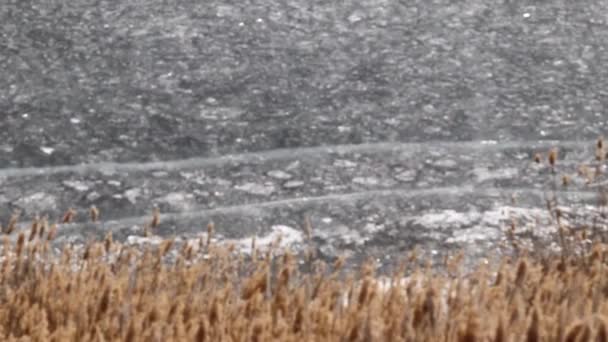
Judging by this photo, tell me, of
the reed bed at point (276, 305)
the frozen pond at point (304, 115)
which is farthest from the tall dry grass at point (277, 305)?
the frozen pond at point (304, 115)

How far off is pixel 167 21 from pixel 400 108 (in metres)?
1.43

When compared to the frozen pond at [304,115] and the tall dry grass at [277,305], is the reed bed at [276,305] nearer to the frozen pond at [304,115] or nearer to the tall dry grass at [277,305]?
the tall dry grass at [277,305]

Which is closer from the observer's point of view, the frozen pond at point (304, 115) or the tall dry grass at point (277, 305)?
the tall dry grass at point (277, 305)

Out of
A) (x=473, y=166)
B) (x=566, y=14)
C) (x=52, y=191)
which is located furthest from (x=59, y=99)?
(x=566, y=14)

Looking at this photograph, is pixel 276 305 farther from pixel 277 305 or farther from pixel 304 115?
pixel 304 115

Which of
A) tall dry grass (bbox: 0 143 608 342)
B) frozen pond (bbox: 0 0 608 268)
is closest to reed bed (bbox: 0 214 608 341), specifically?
tall dry grass (bbox: 0 143 608 342)

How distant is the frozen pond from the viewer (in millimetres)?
4719

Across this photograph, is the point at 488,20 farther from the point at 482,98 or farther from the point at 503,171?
the point at 503,171

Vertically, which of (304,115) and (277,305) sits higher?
(304,115)

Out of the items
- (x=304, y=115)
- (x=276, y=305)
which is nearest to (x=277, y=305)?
(x=276, y=305)

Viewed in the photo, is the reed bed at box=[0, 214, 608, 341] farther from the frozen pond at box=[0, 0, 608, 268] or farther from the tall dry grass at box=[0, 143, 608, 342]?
the frozen pond at box=[0, 0, 608, 268]

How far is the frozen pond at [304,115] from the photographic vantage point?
4.72m

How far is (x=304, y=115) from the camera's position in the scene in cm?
548

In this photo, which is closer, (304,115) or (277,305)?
(277,305)
